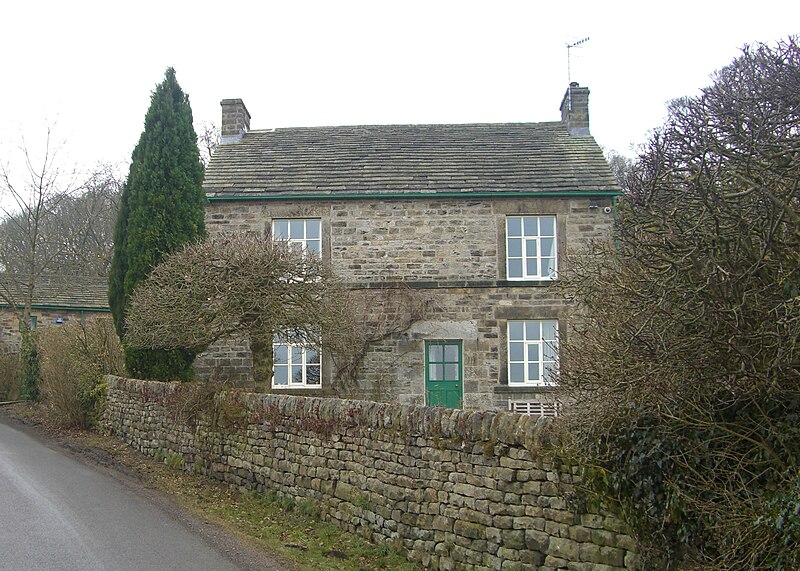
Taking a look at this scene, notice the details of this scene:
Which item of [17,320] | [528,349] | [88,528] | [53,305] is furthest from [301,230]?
[53,305]

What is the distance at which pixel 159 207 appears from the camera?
16891 millimetres

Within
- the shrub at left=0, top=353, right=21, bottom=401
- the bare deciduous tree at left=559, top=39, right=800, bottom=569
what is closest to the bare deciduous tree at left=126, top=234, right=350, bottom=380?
the bare deciduous tree at left=559, top=39, right=800, bottom=569

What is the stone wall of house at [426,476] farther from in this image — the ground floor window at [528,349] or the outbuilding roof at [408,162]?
the outbuilding roof at [408,162]

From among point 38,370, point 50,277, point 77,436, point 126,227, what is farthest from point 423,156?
point 50,277

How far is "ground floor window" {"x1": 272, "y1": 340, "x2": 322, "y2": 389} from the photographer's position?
17.7m

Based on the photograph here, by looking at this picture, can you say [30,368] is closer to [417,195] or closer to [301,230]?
[301,230]

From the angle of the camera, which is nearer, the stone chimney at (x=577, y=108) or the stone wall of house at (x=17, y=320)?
the stone chimney at (x=577, y=108)

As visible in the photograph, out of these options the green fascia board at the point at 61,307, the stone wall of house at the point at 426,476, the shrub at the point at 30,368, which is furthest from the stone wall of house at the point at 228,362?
the green fascia board at the point at 61,307

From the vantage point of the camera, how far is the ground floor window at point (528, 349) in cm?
1725

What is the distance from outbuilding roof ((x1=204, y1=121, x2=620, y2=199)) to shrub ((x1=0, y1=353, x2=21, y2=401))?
33.3ft

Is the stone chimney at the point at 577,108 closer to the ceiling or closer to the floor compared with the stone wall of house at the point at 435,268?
closer to the ceiling

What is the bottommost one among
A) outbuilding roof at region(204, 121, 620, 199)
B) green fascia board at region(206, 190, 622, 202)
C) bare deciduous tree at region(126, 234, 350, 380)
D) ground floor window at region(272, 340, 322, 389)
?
ground floor window at region(272, 340, 322, 389)

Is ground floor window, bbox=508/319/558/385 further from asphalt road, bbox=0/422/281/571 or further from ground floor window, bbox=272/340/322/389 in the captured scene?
asphalt road, bbox=0/422/281/571

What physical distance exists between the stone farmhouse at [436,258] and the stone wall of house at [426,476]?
18.4 feet
